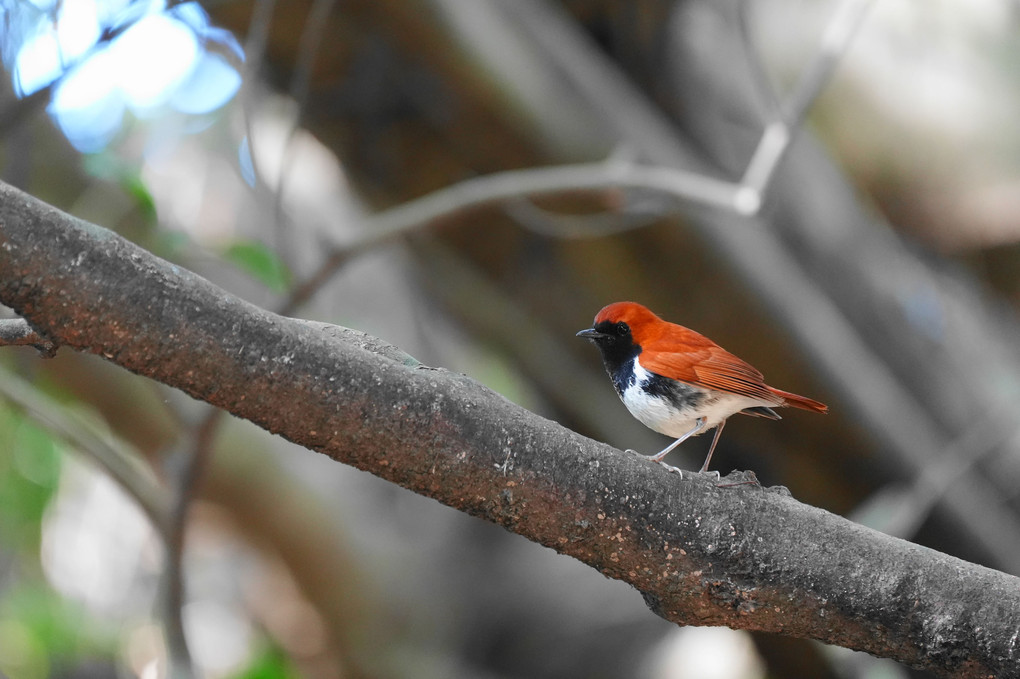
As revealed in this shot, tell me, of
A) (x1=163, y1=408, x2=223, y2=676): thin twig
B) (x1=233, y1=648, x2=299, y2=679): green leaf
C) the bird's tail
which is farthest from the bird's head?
(x1=233, y1=648, x2=299, y2=679): green leaf

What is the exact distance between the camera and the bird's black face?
158 centimetres

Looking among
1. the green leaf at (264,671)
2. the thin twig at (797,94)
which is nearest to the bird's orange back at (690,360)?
the thin twig at (797,94)

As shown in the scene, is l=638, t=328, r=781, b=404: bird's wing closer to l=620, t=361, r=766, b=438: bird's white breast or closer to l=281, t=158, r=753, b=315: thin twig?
l=620, t=361, r=766, b=438: bird's white breast

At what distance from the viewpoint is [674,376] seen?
1495mm

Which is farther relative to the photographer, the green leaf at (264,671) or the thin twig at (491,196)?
the green leaf at (264,671)

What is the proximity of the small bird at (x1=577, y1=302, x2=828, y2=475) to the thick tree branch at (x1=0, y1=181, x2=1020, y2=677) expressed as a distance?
0.69ft

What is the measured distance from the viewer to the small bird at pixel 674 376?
1.45 meters

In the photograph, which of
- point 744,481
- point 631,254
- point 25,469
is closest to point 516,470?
point 744,481

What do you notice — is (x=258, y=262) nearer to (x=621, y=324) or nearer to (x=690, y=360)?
(x=621, y=324)

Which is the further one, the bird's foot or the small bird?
the small bird

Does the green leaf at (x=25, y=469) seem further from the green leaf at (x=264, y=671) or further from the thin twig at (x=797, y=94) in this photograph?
the thin twig at (x=797, y=94)

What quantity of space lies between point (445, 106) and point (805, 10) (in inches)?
87.3

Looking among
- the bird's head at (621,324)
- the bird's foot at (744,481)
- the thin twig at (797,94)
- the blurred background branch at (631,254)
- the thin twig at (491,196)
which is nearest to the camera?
the bird's foot at (744,481)

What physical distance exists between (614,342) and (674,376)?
165 millimetres
